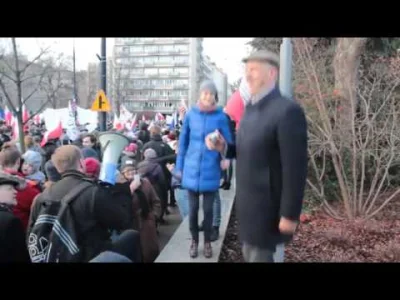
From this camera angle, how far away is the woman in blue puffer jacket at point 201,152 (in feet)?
12.6

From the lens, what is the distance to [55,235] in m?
2.99

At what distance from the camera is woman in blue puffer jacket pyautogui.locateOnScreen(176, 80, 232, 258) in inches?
152

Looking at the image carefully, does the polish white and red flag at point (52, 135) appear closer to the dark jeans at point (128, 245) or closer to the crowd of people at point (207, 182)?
the crowd of people at point (207, 182)

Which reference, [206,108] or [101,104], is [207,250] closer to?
[206,108]

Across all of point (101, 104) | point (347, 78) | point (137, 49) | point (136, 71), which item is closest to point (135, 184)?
point (347, 78)

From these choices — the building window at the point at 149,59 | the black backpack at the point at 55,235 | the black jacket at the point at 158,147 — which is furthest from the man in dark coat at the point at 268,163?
the building window at the point at 149,59

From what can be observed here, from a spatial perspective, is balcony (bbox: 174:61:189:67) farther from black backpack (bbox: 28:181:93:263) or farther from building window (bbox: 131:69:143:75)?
black backpack (bbox: 28:181:93:263)

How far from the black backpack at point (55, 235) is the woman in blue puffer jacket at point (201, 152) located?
1.29 meters

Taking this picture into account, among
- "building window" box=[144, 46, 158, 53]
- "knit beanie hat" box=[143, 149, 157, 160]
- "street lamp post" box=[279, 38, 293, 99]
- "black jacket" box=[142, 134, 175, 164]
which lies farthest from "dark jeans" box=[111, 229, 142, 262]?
"building window" box=[144, 46, 158, 53]

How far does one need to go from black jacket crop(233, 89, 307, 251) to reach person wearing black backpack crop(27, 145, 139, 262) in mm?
810

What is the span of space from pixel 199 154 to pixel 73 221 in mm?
1374
